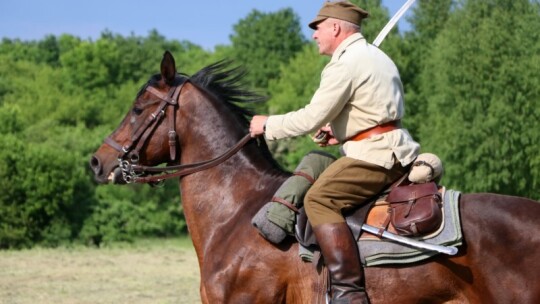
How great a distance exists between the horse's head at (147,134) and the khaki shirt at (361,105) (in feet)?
3.97

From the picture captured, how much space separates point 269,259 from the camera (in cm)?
676

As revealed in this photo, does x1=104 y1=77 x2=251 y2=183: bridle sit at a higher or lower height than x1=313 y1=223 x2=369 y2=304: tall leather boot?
higher

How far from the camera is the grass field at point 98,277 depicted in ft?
55.7

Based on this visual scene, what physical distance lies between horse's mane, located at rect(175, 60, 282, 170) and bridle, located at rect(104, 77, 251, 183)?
268mm

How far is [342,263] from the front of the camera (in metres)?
6.47

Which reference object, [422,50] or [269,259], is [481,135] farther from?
[269,259]

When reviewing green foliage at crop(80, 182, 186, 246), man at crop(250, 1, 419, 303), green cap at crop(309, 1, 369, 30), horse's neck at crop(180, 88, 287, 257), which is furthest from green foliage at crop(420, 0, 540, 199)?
man at crop(250, 1, 419, 303)

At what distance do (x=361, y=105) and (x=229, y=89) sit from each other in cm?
156

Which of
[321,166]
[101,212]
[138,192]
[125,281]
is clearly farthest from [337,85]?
[138,192]

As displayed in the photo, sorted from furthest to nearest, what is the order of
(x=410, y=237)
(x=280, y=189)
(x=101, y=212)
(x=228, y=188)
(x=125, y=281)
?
(x=101, y=212) → (x=125, y=281) → (x=228, y=188) → (x=280, y=189) → (x=410, y=237)

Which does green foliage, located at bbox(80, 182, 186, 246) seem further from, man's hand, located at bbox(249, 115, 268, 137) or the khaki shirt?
the khaki shirt

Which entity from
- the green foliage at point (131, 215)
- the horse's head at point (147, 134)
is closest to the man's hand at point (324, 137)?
the horse's head at point (147, 134)

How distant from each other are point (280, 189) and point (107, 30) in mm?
113664

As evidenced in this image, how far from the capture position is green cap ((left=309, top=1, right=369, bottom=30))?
267 inches
